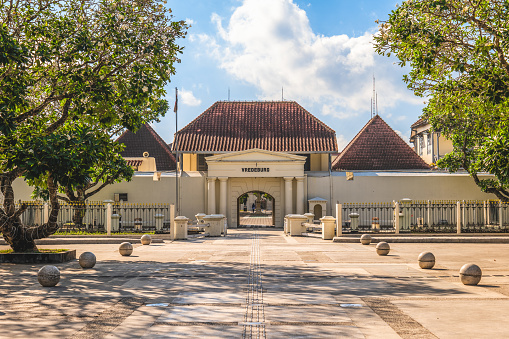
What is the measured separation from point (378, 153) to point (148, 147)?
71.1 feet

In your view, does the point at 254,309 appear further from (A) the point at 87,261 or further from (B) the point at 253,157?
(B) the point at 253,157

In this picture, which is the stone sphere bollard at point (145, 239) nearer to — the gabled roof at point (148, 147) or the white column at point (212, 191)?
the white column at point (212, 191)

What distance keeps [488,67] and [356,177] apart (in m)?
25.2

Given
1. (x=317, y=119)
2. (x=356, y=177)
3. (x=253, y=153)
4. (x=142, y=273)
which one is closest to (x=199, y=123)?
(x=253, y=153)

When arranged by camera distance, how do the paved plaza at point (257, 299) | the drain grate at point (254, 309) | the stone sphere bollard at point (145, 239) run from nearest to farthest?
the drain grate at point (254, 309) < the paved plaza at point (257, 299) < the stone sphere bollard at point (145, 239)

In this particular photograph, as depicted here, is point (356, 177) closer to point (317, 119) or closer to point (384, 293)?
point (317, 119)

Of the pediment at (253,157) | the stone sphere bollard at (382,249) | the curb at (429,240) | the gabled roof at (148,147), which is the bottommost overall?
the curb at (429,240)

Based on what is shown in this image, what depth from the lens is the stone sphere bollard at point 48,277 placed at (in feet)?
40.5

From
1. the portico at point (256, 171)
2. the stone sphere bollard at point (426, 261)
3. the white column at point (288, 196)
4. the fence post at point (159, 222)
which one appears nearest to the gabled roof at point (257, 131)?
the portico at point (256, 171)

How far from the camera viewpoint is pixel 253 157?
40.0m

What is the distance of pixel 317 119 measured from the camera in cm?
4456

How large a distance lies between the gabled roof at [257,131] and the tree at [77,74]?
24086 mm

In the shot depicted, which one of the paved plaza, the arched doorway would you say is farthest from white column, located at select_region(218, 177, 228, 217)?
the paved plaza

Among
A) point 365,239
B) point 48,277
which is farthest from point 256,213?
point 48,277
